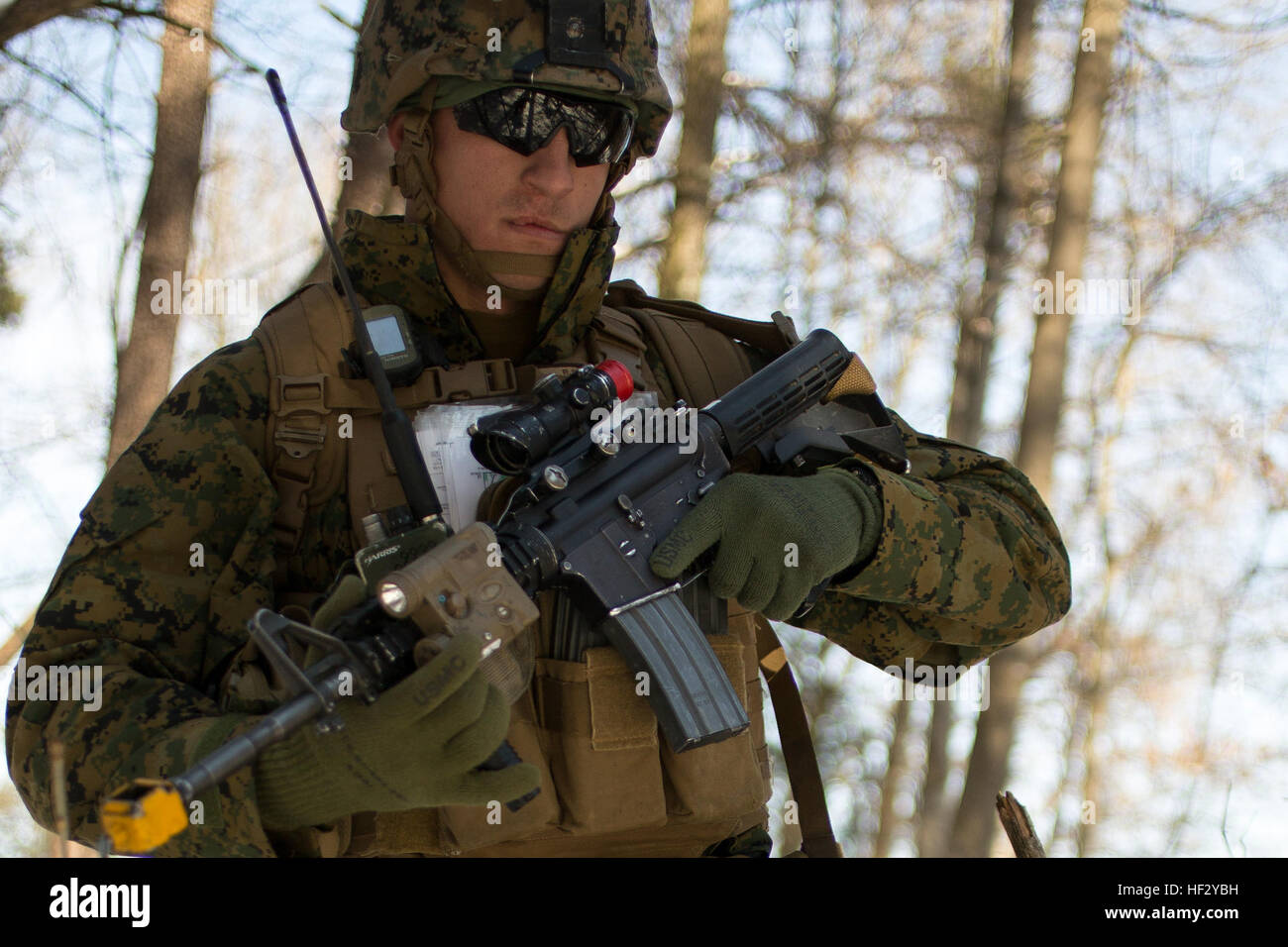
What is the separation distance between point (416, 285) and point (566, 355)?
0.41m

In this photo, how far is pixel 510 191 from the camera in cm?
295

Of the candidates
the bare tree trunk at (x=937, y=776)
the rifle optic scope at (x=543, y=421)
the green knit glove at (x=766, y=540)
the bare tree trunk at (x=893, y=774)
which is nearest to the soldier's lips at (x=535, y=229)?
the rifle optic scope at (x=543, y=421)

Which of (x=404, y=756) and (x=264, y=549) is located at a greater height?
(x=264, y=549)

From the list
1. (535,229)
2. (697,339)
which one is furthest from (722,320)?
(535,229)

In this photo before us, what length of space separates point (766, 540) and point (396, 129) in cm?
141

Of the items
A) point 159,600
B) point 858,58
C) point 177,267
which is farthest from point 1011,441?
point 159,600

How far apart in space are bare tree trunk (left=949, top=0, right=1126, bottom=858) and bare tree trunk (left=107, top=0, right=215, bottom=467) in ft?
22.5

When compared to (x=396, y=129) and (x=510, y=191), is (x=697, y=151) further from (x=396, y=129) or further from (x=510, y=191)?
(x=510, y=191)

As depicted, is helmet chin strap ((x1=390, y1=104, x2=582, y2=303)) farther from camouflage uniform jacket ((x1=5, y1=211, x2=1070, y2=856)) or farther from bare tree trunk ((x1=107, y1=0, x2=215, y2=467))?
bare tree trunk ((x1=107, y1=0, x2=215, y2=467))

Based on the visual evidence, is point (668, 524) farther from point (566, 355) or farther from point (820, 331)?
point (820, 331)

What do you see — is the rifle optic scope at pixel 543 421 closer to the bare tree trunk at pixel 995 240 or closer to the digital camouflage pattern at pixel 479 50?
the digital camouflage pattern at pixel 479 50

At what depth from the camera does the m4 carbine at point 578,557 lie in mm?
2039

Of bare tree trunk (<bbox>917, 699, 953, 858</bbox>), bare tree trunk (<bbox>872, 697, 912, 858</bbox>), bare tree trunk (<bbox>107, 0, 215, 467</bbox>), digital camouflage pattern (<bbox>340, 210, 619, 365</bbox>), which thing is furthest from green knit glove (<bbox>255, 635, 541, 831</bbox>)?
bare tree trunk (<bbox>872, 697, 912, 858</bbox>)

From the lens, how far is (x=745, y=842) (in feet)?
9.98
